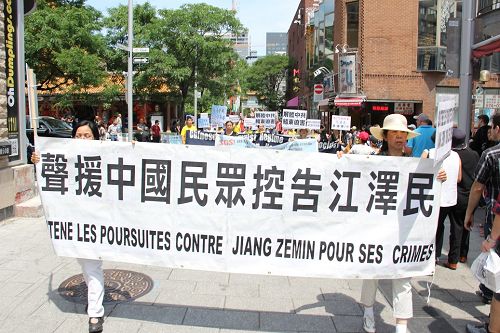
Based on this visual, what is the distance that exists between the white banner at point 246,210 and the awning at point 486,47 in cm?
512

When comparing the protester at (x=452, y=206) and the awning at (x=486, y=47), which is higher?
the awning at (x=486, y=47)

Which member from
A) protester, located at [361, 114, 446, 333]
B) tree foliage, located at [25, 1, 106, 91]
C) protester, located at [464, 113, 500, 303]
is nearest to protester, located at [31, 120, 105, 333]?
protester, located at [361, 114, 446, 333]

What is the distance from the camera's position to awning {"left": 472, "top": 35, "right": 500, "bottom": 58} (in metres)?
7.58

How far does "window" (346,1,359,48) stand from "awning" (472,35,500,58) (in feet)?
62.9

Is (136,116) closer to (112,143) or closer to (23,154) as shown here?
(23,154)

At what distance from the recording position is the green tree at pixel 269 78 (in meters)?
59.9

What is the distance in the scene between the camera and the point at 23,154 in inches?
329

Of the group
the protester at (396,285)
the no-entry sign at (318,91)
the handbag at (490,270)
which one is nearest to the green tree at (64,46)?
the no-entry sign at (318,91)

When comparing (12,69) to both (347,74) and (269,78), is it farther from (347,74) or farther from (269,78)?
(269,78)

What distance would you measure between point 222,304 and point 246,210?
4.05ft

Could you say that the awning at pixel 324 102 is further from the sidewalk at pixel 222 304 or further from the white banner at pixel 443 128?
the white banner at pixel 443 128

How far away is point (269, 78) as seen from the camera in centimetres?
6306

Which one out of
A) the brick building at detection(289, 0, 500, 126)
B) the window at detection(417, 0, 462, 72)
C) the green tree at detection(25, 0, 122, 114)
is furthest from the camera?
the brick building at detection(289, 0, 500, 126)

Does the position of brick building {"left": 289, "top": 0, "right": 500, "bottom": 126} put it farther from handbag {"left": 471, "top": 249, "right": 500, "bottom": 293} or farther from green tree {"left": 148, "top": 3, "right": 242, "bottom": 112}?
handbag {"left": 471, "top": 249, "right": 500, "bottom": 293}
